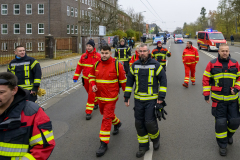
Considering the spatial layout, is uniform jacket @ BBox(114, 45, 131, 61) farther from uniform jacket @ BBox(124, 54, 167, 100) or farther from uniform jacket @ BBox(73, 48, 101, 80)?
uniform jacket @ BBox(124, 54, 167, 100)

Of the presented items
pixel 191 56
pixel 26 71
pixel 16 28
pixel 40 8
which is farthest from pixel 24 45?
pixel 16 28

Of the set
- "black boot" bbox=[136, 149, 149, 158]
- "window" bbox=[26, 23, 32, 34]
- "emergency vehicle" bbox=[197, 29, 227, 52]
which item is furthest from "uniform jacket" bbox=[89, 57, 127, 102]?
"window" bbox=[26, 23, 32, 34]

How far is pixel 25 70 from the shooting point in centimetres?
546

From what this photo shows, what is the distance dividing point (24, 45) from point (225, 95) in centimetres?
1905

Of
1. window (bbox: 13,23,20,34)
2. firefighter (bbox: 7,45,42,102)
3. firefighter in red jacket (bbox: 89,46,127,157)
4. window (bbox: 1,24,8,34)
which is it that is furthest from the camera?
Answer: window (bbox: 1,24,8,34)

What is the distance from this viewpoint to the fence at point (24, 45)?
17.0m

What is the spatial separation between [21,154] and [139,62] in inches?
108

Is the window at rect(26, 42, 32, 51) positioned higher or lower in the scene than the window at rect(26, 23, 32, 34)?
lower

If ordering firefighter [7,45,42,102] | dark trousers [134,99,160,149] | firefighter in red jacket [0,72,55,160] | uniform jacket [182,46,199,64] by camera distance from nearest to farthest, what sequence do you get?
firefighter in red jacket [0,72,55,160], dark trousers [134,99,160,149], firefighter [7,45,42,102], uniform jacket [182,46,199,64]

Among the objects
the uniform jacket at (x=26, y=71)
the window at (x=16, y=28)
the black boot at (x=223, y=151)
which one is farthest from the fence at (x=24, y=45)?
the window at (x=16, y=28)

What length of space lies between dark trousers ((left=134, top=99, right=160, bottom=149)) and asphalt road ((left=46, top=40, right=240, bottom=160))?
0.29 metres

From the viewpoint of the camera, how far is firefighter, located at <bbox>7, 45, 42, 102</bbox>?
5410 millimetres

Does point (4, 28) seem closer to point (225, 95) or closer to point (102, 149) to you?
point (102, 149)

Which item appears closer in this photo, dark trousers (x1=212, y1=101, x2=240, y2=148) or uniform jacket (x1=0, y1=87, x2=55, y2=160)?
uniform jacket (x1=0, y1=87, x2=55, y2=160)
